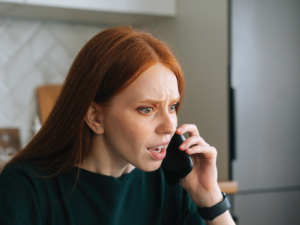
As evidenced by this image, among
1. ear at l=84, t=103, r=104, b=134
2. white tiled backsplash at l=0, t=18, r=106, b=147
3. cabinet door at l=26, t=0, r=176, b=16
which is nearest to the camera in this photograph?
ear at l=84, t=103, r=104, b=134

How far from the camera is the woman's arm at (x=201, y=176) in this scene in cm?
85

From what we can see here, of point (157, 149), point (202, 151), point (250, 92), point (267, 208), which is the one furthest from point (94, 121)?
point (267, 208)

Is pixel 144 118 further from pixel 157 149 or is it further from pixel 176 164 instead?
pixel 176 164

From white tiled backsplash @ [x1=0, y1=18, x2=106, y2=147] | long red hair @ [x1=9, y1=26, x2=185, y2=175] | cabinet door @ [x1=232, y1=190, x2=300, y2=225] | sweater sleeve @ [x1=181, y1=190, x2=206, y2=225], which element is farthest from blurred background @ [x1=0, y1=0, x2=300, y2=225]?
long red hair @ [x1=9, y1=26, x2=185, y2=175]

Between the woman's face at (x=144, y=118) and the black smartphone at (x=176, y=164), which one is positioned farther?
the black smartphone at (x=176, y=164)

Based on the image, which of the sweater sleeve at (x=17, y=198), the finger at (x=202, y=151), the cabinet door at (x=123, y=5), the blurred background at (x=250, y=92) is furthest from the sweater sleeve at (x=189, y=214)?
the cabinet door at (x=123, y=5)

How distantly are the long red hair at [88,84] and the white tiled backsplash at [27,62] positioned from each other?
4.03 ft

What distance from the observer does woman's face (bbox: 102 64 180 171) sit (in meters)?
0.71

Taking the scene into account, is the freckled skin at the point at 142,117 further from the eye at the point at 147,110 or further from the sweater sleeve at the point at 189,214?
the sweater sleeve at the point at 189,214

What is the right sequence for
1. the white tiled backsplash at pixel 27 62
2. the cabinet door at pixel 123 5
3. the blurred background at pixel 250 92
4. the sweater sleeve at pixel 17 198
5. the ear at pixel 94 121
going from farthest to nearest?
the white tiled backsplash at pixel 27 62 < the cabinet door at pixel 123 5 < the blurred background at pixel 250 92 < the ear at pixel 94 121 < the sweater sleeve at pixel 17 198

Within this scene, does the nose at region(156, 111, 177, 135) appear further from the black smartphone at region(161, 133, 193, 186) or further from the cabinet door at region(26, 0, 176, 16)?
the cabinet door at region(26, 0, 176, 16)

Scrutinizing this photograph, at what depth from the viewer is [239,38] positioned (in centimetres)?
152

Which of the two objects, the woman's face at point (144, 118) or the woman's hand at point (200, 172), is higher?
the woman's face at point (144, 118)

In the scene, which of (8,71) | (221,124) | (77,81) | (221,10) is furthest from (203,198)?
(8,71)
